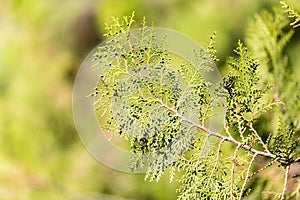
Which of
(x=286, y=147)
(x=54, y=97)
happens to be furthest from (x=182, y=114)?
(x=54, y=97)

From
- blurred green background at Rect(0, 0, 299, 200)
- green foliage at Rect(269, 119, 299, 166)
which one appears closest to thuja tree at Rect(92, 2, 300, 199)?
green foliage at Rect(269, 119, 299, 166)

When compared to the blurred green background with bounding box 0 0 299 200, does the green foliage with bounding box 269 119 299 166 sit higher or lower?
lower

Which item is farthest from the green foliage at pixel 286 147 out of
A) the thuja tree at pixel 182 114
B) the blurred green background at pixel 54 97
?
the blurred green background at pixel 54 97

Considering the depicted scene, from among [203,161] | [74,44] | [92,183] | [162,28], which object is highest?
[74,44]

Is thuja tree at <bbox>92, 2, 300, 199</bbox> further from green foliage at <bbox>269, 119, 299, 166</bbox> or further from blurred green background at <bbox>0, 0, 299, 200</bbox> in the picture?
blurred green background at <bbox>0, 0, 299, 200</bbox>

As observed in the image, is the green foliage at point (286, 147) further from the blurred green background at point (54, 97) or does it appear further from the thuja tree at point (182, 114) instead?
the blurred green background at point (54, 97)

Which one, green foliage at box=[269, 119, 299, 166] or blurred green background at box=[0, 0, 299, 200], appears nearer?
green foliage at box=[269, 119, 299, 166]

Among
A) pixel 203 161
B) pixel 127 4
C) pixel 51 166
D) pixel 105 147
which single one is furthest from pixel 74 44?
pixel 203 161

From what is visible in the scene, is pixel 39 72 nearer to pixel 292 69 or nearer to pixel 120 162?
pixel 120 162
